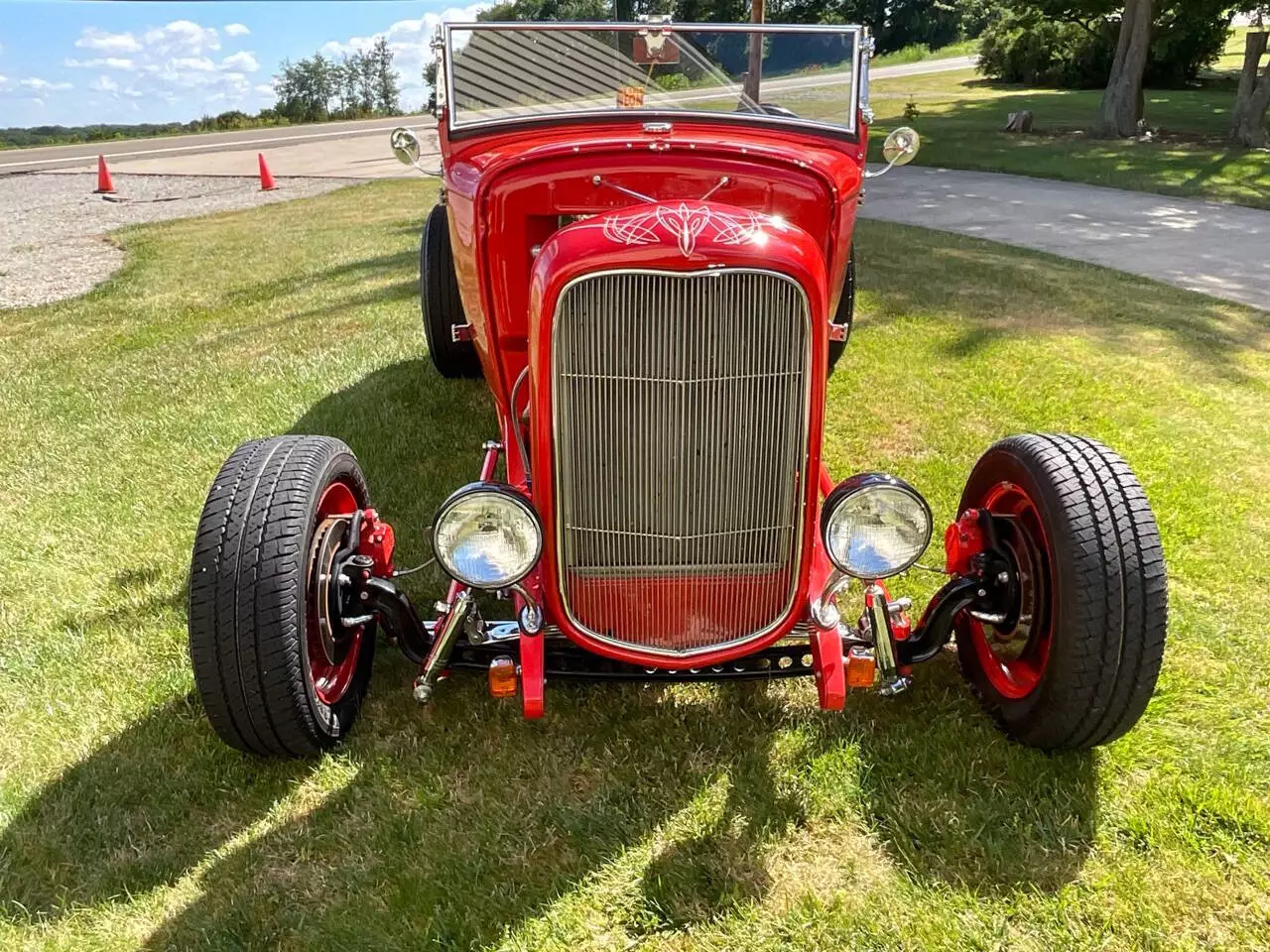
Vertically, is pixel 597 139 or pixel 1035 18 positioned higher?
pixel 1035 18

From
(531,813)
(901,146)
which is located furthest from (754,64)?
(531,813)

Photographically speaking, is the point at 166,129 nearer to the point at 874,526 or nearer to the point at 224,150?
the point at 224,150

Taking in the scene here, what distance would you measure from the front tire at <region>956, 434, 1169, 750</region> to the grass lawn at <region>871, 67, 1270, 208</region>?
10392mm

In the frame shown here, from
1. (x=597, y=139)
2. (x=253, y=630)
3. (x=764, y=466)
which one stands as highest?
(x=597, y=139)

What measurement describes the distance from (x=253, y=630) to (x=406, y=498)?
1688 millimetres

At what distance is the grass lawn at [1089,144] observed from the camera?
11703 millimetres

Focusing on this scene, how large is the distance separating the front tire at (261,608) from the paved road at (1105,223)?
22.7 ft

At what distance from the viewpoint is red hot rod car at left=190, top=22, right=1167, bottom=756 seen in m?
1.95

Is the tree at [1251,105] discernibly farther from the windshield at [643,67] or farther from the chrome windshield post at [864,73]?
the windshield at [643,67]

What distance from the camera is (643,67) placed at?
337 cm

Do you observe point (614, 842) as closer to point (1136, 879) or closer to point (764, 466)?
point (764, 466)

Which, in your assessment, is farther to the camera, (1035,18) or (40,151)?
(40,151)

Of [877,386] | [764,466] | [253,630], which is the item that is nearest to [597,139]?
[764,466]

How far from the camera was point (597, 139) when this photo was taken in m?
2.62
